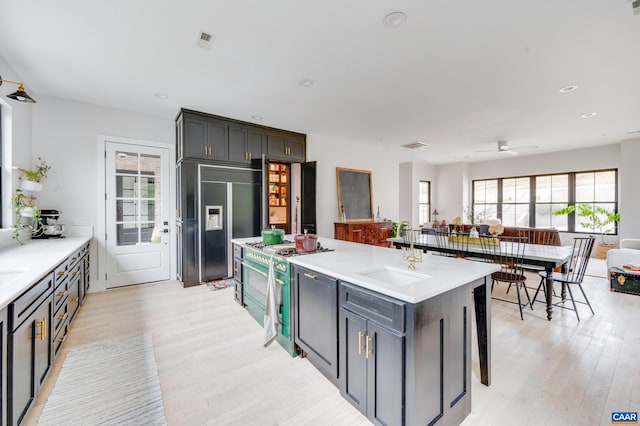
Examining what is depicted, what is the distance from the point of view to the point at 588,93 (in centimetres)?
353

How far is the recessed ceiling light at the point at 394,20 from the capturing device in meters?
2.09

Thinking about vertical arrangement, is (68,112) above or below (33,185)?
above

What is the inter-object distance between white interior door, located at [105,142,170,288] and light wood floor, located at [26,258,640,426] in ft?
2.95

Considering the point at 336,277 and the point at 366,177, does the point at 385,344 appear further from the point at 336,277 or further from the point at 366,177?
the point at 366,177

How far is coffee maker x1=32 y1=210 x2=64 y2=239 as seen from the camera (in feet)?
11.3

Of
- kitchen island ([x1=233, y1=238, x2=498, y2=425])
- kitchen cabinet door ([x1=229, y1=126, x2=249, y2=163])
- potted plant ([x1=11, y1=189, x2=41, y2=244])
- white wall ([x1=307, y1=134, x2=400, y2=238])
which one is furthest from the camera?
white wall ([x1=307, y1=134, x2=400, y2=238])

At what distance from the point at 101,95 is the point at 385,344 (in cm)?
466

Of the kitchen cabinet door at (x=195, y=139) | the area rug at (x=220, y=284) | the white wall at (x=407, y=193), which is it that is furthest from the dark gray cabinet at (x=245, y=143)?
the white wall at (x=407, y=193)

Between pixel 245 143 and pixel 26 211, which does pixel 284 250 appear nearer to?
pixel 245 143

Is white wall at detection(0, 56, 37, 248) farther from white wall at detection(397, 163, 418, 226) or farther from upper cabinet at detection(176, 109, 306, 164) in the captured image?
white wall at detection(397, 163, 418, 226)

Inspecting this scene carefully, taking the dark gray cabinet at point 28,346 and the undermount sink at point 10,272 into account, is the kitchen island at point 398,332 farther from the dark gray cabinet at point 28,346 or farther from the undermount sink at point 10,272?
the undermount sink at point 10,272

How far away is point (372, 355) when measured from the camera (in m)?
1.51

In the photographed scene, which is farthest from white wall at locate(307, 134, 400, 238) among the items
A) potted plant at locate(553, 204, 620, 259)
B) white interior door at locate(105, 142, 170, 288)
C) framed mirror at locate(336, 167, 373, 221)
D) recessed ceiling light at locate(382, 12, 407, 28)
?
potted plant at locate(553, 204, 620, 259)

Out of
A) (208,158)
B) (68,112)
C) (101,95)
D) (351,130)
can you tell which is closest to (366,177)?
(351,130)
